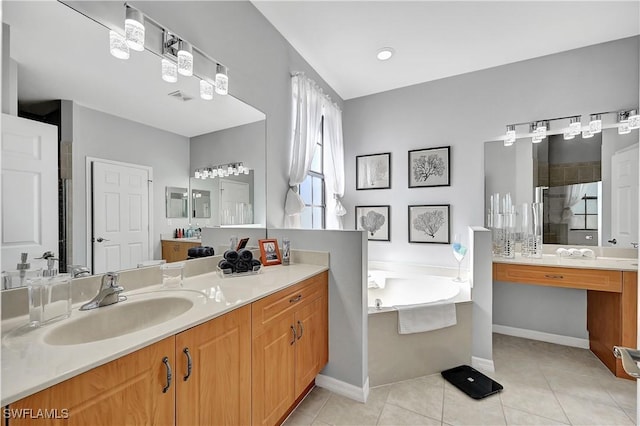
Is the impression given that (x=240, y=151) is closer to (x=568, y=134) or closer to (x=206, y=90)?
(x=206, y=90)

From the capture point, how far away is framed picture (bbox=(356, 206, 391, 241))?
3.51m

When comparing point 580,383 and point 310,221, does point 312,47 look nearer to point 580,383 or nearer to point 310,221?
point 310,221

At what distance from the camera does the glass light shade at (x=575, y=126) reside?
2.62 metres

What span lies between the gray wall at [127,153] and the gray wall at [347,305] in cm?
100

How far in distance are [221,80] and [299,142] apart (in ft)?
3.18

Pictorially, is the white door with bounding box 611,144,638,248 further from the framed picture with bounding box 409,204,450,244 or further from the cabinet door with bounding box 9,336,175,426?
the cabinet door with bounding box 9,336,175,426

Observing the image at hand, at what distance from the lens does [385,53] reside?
8.86 feet

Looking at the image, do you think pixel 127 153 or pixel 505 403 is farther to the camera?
pixel 505 403

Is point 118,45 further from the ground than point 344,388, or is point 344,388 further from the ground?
point 118,45

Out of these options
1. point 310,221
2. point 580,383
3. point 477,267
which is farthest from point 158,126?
point 580,383

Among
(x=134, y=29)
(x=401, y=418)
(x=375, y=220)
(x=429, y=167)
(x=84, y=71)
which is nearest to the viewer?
(x=84, y=71)

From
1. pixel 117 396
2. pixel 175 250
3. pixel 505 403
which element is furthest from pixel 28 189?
pixel 505 403

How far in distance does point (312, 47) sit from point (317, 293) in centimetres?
229

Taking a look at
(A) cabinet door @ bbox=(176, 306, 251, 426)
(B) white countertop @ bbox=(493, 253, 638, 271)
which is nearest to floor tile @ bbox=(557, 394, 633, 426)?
(B) white countertop @ bbox=(493, 253, 638, 271)
